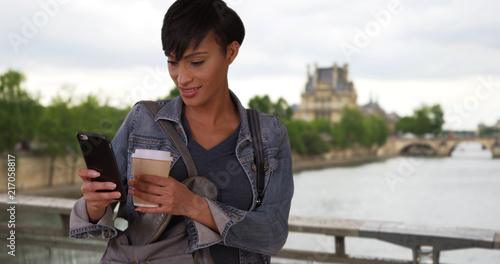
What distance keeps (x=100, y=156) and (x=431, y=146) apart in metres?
46.7

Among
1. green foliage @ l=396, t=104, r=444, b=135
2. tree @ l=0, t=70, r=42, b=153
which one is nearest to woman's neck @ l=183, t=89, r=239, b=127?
tree @ l=0, t=70, r=42, b=153

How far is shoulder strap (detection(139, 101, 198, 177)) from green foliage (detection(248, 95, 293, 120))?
24062mm

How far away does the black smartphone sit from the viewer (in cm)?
75

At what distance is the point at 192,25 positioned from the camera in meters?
0.84

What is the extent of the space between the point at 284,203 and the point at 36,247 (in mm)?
1558

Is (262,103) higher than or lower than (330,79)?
lower

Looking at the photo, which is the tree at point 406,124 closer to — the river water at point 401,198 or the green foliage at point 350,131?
the green foliage at point 350,131

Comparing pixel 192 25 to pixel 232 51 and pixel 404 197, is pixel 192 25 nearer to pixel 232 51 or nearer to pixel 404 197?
pixel 232 51

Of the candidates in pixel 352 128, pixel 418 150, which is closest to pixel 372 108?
pixel 418 150

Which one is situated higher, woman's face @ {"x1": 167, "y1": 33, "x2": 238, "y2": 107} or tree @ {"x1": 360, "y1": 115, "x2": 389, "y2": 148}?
woman's face @ {"x1": 167, "y1": 33, "x2": 238, "y2": 107}

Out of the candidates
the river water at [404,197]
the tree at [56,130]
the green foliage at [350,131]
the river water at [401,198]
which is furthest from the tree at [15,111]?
the green foliage at [350,131]

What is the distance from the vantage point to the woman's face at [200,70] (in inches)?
33.4

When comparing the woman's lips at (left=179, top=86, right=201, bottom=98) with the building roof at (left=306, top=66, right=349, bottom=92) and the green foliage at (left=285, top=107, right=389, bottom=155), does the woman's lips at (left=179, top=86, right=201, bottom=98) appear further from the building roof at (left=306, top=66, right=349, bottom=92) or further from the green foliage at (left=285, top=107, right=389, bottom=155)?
the building roof at (left=306, top=66, right=349, bottom=92)

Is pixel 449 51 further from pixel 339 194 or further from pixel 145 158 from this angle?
pixel 145 158
